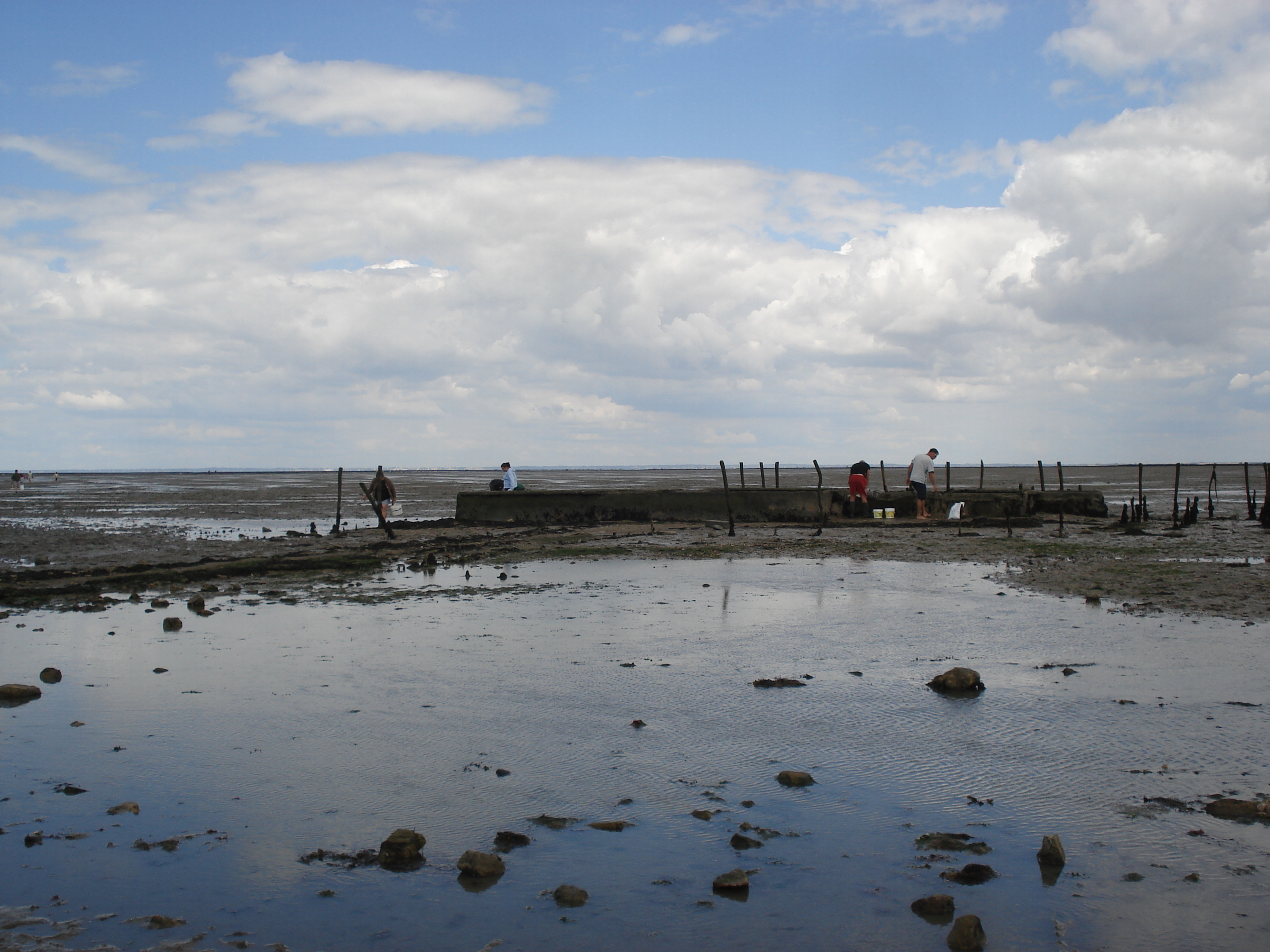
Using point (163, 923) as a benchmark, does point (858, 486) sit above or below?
above

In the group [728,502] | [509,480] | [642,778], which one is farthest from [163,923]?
[509,480]

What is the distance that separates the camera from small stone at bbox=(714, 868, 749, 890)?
13.4 ft

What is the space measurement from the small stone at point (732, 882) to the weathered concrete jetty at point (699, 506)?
848 inches

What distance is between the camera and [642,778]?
18.3 ft

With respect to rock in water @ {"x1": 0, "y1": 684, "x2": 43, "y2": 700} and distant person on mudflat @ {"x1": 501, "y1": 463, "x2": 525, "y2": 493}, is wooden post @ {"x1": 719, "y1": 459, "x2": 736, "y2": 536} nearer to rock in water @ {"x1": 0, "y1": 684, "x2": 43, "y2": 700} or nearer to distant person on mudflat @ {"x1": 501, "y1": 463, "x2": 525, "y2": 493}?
distant person on mudflat @ {"x1": 501, "y1": 463, "x2": 525, "y2": 493}

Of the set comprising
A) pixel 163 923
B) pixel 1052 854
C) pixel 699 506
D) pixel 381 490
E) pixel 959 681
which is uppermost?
pixel 381 490

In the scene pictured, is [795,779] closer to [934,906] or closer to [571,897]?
[934,906]

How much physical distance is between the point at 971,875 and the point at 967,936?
618mm

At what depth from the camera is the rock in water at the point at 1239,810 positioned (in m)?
4.77

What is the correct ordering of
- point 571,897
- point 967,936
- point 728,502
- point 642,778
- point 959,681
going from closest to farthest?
point 967,936, point 571,897, point 642,778, point 959,681, point 728,502

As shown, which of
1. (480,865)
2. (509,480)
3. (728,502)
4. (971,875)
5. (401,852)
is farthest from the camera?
(509,480)

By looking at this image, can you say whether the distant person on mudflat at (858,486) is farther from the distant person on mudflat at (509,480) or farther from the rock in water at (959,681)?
the rock in water at (959,681)

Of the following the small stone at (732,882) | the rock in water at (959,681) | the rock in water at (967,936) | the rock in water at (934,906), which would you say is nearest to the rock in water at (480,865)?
the small stone at (732,882)

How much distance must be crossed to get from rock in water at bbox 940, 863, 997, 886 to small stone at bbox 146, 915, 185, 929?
10.5ft
